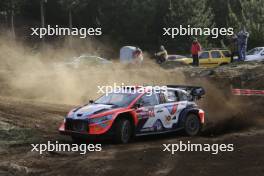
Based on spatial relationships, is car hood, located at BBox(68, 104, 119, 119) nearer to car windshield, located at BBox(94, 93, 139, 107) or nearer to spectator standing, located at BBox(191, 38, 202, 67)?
car windshield, located at BBox(94, 93, 139, 107)

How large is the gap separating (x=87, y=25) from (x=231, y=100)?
40675mm

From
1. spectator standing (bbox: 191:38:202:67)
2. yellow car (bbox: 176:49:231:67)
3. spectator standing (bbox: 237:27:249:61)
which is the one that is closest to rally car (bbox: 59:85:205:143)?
spectator standing (bbox: 237:27:249:61)

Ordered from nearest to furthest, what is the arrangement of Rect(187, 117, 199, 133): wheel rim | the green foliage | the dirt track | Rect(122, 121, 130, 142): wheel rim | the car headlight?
1. the dirt track
2. the car headlight
3. Rect(122, 121, 130, 142): wheel rim
4. Rect(187, 117, 199, 133): wheel rim
5. the green foliage

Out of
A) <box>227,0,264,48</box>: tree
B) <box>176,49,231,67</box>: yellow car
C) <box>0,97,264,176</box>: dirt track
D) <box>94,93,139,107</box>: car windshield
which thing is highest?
<box>227,0,264,48</box>: tree

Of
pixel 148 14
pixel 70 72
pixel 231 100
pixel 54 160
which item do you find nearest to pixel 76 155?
pixel 54 160

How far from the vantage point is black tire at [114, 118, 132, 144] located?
43.9 feet

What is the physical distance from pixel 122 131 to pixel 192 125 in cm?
286

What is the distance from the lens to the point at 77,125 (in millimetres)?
13492

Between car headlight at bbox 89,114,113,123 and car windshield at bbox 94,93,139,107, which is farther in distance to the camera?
car windshield at bbox 94,93,139,107

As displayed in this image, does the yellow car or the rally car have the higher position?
the yellow car

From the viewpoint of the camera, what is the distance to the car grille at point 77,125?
13.3 metres

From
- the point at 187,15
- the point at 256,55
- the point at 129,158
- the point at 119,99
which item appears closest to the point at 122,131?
the point at 119,99

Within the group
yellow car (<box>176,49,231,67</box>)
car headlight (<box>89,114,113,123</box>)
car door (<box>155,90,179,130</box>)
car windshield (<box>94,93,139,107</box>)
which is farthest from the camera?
yellow car (<box>176,49,231,67</box>)

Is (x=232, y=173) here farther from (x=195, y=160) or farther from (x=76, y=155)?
(x=76, y=155)
